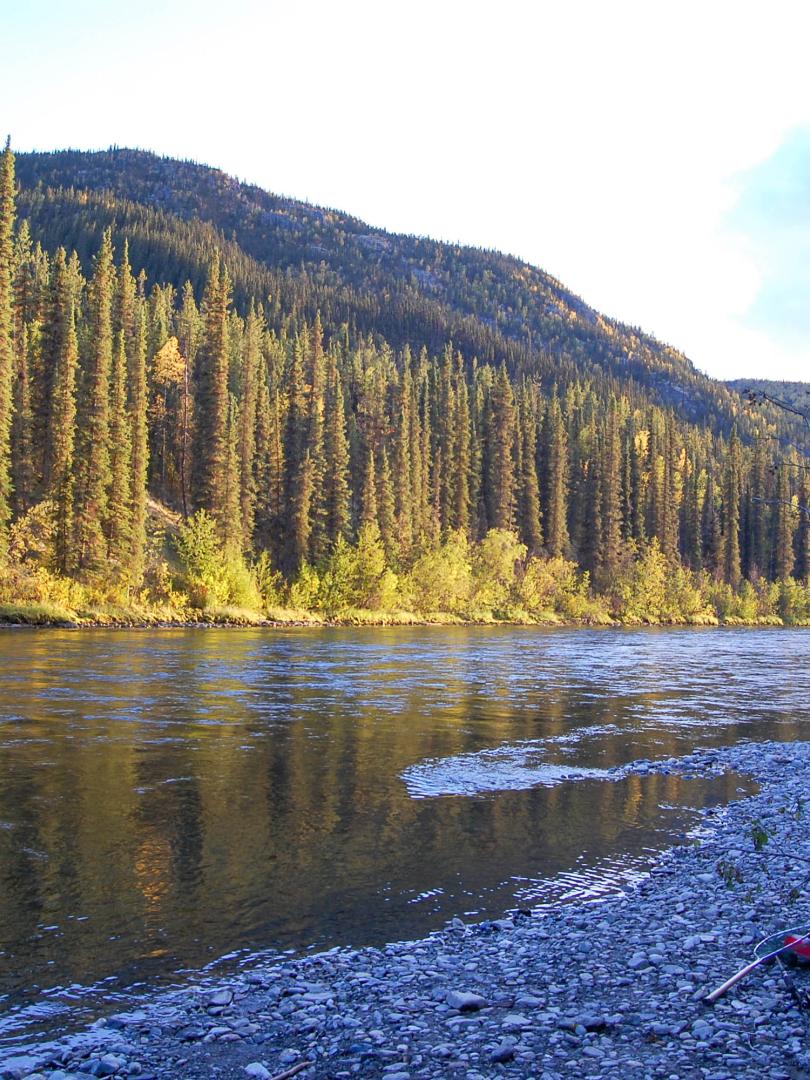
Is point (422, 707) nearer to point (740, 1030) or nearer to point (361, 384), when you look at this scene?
point (740, 1030)

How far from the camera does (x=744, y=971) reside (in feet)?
22.3

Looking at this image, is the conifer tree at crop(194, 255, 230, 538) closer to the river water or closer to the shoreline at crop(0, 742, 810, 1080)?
the river water

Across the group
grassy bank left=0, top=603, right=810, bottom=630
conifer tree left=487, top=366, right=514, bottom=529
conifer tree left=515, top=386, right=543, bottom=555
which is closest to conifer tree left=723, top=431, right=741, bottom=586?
conifer tree left=515, top=386, right=543, bottom=555

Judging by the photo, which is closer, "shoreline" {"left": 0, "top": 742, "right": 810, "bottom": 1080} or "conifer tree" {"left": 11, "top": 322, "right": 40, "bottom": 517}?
"shoreline" {"left": 0, "top": 742, "right": 810, "bottom": 1080}

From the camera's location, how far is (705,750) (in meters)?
19.3

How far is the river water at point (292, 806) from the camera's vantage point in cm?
852

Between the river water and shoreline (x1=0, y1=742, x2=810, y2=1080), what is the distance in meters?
0.54

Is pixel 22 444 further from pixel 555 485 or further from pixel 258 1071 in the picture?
pixel 555 485

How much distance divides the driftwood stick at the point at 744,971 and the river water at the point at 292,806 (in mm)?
2877

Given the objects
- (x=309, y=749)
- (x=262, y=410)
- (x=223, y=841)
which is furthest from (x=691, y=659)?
(x=262, y=410)

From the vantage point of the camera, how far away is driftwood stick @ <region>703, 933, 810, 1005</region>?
663 centimetres

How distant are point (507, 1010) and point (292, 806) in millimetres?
7154

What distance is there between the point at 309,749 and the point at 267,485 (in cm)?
6327

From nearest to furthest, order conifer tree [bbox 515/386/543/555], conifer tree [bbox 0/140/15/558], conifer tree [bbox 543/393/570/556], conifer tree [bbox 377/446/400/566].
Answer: conifer tree [bbox 0/140/15/558]
conifer tree [bbox 377/446/400/566]
conifer tree [bbox 515/386/543/555]
conifer tree [bbox 543/393/570/556]
